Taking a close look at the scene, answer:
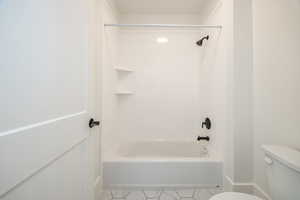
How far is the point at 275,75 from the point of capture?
4.47ft

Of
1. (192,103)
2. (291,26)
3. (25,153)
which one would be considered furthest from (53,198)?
(192,103)

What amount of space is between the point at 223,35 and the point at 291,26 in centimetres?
68

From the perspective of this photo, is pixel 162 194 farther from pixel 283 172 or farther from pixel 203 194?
pixel 283 172

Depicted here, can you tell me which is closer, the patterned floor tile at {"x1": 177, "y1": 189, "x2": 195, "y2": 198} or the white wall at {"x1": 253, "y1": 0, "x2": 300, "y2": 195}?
the white wall at {"x1": 253, "y1": 0, "x2": 300, "y2": 195}

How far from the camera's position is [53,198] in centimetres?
82

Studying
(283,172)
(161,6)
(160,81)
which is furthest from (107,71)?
(283,172)

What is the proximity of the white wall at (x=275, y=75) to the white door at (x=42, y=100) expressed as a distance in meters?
1.47

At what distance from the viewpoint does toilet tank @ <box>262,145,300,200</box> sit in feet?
3.04

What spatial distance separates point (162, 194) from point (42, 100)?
157cm

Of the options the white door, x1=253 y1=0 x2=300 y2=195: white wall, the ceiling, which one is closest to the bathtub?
x1=253 y1=0 x2=300 y2=195: white wall

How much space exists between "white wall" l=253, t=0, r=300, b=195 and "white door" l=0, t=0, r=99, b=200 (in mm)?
1467

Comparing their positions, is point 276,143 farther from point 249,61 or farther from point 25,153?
point 25,153

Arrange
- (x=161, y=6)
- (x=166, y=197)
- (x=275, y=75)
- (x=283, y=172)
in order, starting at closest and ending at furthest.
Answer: (x=283, y=172) < (x=275, y=75) < (x=166, y=197) < (x=161, y=6)

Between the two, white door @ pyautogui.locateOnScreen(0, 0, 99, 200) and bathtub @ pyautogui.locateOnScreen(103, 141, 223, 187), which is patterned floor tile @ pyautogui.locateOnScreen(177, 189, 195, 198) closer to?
bathtub @ pyautogui.locateOnScreen(103, 141, 223, 187)
